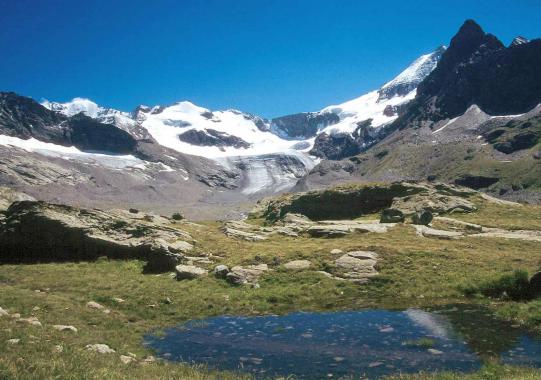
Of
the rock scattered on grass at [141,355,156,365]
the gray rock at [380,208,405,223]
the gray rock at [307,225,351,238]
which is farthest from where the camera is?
the gray rock at [380,208,405,223]

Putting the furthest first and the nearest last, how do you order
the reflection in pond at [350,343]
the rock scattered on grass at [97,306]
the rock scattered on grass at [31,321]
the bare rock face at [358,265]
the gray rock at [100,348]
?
the bare rock face at [358,265]
the rock scattered on grass at [97,306]
the rock scattered on grass at [31,321]
the gray rock at [100,348]
the reflection in pond at [350,343]

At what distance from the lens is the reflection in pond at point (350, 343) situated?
59.6 ft

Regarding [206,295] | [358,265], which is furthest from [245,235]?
[206,295]

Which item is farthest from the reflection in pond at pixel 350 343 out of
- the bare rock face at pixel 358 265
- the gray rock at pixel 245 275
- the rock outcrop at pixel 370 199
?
the rock outcrop at pixel 370 199

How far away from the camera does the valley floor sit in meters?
16.0

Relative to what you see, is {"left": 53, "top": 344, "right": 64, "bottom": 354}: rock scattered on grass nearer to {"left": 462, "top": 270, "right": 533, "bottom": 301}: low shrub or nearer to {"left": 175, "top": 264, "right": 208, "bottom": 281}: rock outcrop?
{"left": 175, "top": 264, "right": 208, "bottom": 281}: rock outcrop

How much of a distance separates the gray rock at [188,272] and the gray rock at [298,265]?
668cm

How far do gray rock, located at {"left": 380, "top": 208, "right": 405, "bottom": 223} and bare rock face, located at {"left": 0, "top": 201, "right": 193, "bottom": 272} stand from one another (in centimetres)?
2921

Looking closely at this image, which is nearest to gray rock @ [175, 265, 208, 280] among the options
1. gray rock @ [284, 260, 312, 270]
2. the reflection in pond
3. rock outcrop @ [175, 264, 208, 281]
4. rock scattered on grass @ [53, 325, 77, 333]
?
rock outcrop @ [175, 264, 208, 281]

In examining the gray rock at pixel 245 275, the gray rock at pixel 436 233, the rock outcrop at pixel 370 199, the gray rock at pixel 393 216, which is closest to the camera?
the gray rock at pixel 245 275

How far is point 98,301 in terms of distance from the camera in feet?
97.5

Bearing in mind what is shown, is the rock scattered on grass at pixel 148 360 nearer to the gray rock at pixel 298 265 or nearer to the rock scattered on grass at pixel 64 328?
the rock scattered on grass at pixel 64 328

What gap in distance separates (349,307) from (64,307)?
1726 cm

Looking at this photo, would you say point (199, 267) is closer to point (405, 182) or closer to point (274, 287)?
point (274, 287)
